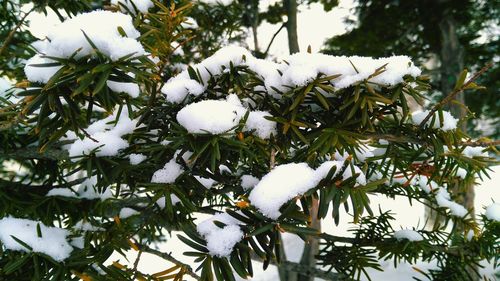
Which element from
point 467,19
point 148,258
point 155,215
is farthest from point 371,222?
point 148,258

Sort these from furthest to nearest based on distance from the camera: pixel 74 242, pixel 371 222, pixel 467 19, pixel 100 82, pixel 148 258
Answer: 1. pixel 148 258
2. pixel 467 19
3. pixel 371 222
4. pixel 74 242
5. pixel 100 82

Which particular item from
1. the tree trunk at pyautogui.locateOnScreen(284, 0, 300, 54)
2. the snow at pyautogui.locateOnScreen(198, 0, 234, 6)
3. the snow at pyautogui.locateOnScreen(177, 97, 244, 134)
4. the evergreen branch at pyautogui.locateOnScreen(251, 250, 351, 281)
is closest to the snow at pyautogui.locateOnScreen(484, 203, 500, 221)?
the evergreen branch at pyautogui.locateOnScreen(251, 250, 351, 281)

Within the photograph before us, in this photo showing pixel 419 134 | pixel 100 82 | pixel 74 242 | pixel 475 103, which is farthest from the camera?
pixel 475 103

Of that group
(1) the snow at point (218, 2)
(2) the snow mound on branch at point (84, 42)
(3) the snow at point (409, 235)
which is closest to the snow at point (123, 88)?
(2) the snow mound on branch at point (84, 42)

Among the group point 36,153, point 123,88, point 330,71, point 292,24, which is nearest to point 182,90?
point 123,88

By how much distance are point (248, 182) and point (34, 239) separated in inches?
19.1

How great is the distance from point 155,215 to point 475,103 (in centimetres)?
352

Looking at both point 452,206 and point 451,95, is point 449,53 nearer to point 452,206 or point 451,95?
point 452,206

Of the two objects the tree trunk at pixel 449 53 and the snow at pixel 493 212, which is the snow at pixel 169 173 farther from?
the tree trunk at pixel 449 53

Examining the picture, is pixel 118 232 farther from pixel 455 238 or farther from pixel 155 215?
pixel 455 238

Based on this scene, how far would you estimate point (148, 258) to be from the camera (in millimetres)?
7262

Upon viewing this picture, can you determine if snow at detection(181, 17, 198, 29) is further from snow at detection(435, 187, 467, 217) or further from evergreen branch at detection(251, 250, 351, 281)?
snow at detection(435, 187, 467, 217)

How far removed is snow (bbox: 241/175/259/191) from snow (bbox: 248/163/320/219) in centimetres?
13

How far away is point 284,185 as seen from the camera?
507 millimetres
